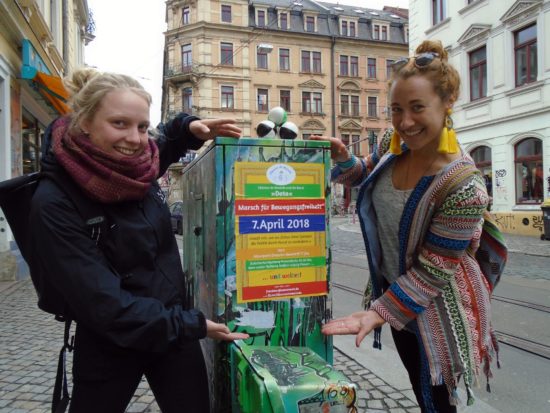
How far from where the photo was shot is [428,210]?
1.65m

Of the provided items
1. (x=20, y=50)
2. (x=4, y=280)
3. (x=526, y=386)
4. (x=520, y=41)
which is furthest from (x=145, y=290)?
(x=520, y=41)

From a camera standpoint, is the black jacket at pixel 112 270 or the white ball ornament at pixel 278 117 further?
the white ball ornament at pixel 278 117

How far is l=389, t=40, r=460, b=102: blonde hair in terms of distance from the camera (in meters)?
1.64

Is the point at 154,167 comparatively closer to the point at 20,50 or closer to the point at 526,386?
the point at 526,386

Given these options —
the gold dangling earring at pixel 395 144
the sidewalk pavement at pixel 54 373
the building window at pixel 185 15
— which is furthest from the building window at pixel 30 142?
the building window at pixel 185 15

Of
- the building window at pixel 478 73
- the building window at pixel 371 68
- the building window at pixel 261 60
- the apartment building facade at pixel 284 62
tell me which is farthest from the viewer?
the building window at pixel 371 68

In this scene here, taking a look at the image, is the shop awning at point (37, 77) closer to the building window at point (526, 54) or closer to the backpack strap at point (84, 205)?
the backpack strap at point (84, 205)

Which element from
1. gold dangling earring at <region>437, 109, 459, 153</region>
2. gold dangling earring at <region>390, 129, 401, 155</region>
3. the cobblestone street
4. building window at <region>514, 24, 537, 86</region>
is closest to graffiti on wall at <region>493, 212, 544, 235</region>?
building window at <region>514, 24, 537, 86</region>

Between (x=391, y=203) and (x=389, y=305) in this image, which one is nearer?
(x=389, y=305)

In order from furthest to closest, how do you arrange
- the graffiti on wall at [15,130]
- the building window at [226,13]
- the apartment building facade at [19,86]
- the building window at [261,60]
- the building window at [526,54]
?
the building window at [261,60]
the building window at [226,13]
the building window at [526,54]
the graffiti on wall at [15,130]
the apartment building facade at [19,86]

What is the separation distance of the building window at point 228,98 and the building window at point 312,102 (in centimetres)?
624

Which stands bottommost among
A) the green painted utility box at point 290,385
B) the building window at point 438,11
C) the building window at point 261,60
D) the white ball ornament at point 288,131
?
the green painted utility box at point 290,385

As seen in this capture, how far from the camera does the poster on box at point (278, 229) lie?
1.88 meters

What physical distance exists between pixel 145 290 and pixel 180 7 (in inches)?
1480
